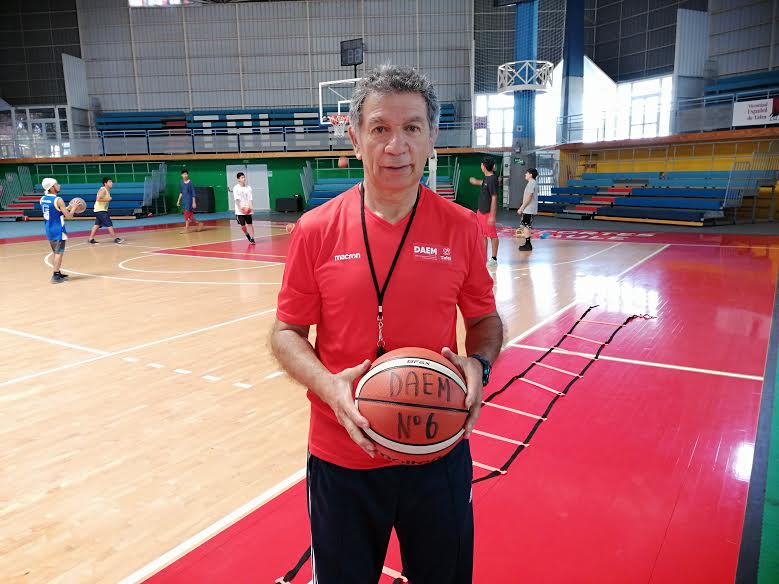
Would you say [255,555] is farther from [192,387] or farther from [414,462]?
[192,387]

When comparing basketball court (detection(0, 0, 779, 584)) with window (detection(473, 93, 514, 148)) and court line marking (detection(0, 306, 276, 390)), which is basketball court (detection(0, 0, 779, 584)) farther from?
window (detection(473, 93, 514, 148))

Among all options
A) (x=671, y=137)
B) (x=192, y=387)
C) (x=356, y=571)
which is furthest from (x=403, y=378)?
(x=671, y=137)

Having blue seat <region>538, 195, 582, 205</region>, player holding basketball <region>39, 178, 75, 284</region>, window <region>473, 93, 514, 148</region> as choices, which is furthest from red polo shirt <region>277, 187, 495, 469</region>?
window <region>473, 93, 514, 148</region>

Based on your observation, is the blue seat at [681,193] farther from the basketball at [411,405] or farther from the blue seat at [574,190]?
the basketball at [411,405]

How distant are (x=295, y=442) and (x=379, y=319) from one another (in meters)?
2.41

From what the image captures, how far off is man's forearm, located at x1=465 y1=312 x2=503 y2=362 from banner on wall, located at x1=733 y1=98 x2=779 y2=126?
19.0m

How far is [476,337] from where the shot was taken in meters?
1.75

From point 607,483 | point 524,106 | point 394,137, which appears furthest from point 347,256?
point 524,106

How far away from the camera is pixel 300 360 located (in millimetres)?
1533

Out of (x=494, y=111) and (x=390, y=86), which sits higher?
(x=494, y=111)

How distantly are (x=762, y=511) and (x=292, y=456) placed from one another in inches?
100

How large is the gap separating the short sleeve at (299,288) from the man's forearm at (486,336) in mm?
478

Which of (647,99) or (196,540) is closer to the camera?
(196,540)

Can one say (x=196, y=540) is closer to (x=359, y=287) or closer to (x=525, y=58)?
(x=359, y=287)
